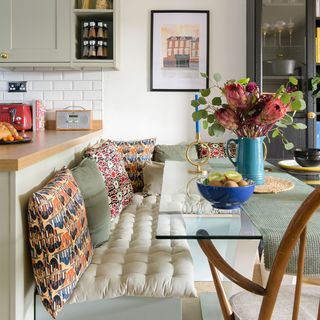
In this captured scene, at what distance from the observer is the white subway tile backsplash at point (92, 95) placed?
3.32 m

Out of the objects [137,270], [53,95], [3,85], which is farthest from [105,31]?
[137,270]

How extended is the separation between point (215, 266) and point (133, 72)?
2547 millimetres

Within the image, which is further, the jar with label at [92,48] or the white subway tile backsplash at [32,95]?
the white subway tile backsplash at [32,95]

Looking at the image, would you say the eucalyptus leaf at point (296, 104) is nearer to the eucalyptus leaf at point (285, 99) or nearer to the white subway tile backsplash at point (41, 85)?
the eucalyptus leaf at point (285, 99)

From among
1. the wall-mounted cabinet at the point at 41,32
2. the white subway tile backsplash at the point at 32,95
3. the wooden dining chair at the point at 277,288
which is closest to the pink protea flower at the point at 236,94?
the wooden dining chair at the point at 277,288

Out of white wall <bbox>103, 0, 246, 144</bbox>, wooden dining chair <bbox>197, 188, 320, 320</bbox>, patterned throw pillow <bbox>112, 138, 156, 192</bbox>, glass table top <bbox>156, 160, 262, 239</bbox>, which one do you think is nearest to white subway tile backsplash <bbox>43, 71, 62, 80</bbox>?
white wall <bbox>103, 0, 246, 144</bbox>

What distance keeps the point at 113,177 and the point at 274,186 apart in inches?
44.1

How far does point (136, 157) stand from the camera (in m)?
3.11

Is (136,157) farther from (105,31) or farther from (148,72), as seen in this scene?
(105,31)

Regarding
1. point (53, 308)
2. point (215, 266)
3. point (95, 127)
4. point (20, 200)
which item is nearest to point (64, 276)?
point (53, 308)

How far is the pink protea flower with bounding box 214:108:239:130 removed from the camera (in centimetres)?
156

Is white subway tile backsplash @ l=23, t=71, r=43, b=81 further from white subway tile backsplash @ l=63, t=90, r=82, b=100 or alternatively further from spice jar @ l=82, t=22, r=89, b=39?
spice jar @ l=82, t=22, r=89, b=39

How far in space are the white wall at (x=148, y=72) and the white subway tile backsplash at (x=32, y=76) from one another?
543 millimetres

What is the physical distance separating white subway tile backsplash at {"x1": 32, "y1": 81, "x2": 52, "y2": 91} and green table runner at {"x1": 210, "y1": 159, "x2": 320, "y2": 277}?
2.32 m
